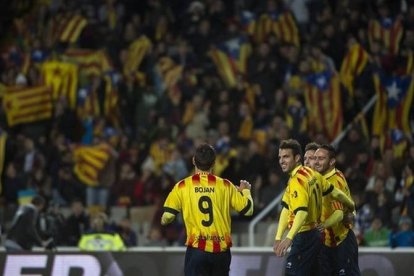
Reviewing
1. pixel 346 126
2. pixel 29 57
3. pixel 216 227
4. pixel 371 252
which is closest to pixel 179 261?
pixel 371 252

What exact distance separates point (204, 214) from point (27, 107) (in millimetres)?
11436

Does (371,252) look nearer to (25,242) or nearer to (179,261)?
(179,261)

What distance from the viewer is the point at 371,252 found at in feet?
54.3

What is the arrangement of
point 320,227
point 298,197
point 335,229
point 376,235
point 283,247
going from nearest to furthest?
point 283,247 → point 298,197 → point 320,227 → point 335,229 → point 376,235

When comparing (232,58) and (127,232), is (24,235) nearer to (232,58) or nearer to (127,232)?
(127,232)

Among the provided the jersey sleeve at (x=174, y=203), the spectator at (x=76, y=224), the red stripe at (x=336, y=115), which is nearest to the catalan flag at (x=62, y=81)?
the spectator at (x=76, y=224)

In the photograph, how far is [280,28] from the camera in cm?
2414

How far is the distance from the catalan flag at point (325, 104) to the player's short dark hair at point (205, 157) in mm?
9351

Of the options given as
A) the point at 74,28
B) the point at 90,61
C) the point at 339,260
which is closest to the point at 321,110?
the point at 90,61

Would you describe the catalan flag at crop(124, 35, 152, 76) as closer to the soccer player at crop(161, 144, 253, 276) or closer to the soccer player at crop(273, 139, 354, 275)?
the soccer player at crop(273, 139, 354, 275)

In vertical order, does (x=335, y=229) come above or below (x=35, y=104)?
below

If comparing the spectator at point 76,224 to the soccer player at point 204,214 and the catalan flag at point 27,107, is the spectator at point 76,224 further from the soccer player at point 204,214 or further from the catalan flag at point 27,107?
the soccer player at point 204,214

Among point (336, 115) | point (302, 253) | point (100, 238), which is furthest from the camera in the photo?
point (336, 115)

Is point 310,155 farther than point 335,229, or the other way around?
point 335,229
